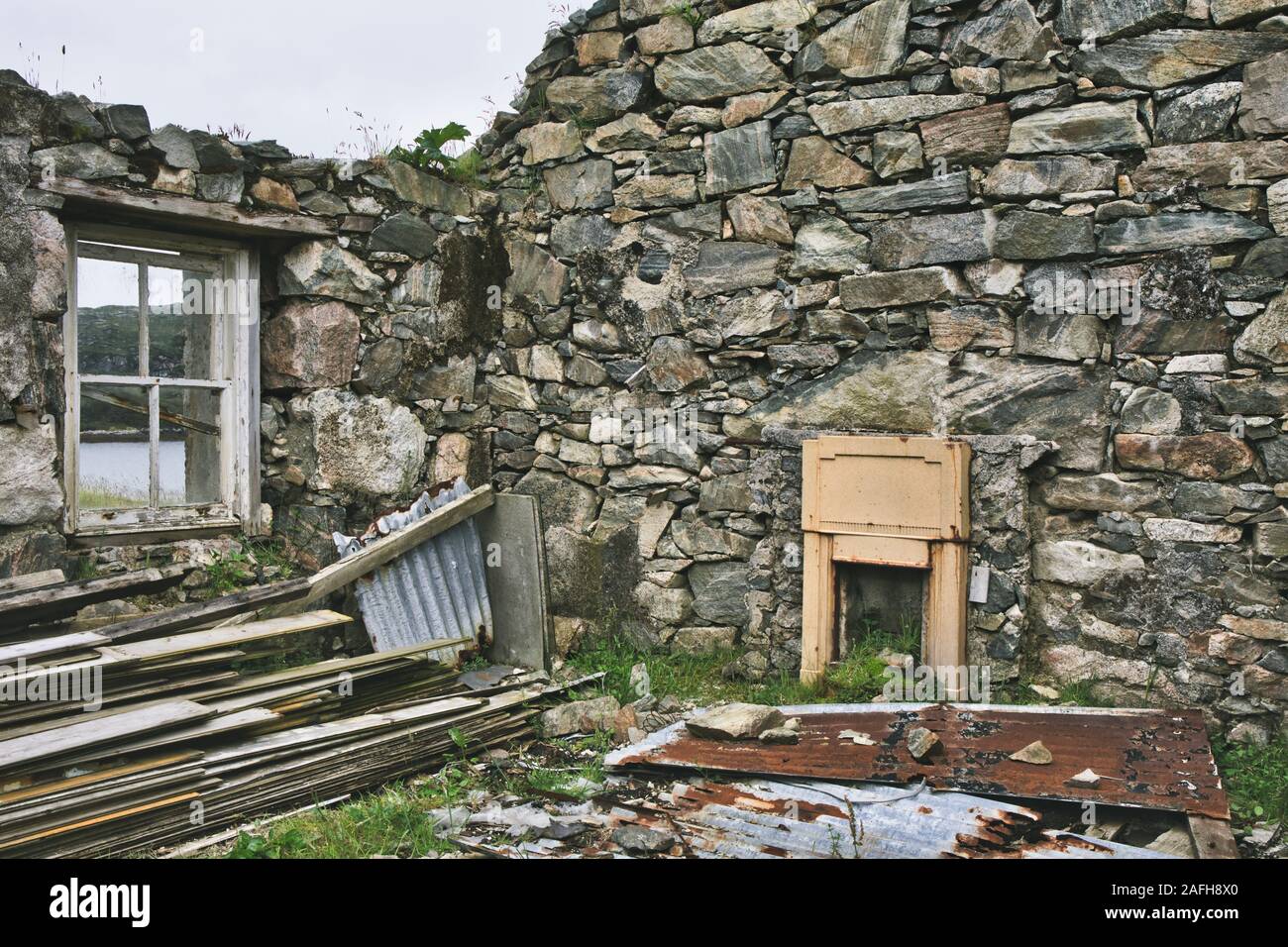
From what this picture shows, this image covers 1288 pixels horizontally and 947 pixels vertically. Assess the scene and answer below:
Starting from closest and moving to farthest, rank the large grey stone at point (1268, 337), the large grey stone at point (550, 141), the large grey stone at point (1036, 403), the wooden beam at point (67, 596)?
1. the wooden beam at point (67, 596)
2. the large grey stone at point (1268, 337)
3. the large grey stone at point (1036, 403)
4. the large grey stone at point (550, 141)

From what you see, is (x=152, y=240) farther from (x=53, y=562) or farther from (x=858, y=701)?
(x=858, y=701)

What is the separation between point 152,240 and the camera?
5051 mm

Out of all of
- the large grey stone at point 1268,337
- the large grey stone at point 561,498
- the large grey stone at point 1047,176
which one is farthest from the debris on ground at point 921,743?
the large grey stone at point 561,498

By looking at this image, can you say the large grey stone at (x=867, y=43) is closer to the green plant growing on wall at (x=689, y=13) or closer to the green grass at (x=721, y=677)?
the green plant growing on wall at (x=689, y=13)

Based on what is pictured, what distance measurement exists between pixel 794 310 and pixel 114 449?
11.2ft

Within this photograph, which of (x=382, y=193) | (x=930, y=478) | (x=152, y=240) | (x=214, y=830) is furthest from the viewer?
(x=382, y=193)

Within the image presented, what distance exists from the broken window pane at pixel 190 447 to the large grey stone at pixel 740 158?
2.87 m

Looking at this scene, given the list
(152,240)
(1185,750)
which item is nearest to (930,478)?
(1185,750)

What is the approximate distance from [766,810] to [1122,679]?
1989 millimetres

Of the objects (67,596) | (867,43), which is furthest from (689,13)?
(67,596)

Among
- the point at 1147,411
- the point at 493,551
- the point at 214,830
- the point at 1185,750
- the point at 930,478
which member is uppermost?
the point at 1147,411

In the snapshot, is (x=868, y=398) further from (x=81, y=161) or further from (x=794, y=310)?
(x=81, y=161)

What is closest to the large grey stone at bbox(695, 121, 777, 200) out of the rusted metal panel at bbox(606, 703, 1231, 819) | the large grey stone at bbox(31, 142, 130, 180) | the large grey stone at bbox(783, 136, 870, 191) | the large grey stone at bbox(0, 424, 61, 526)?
the large grey stone at bbox(783, 136, 870, 191)

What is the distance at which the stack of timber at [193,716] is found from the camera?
337 cm
